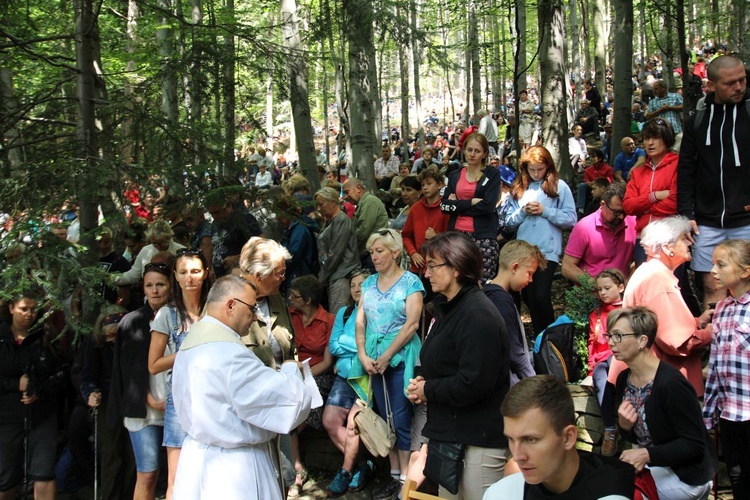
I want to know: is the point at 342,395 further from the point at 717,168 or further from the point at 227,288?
the point at 717,168

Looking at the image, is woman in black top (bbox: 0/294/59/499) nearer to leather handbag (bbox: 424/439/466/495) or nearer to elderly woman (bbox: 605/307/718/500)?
leather handbag (bbox: 424/439/466/495)

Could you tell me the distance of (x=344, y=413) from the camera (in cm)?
625

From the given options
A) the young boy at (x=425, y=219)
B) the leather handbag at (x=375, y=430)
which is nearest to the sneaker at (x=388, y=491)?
the leather handbag at (x=375, y=430)

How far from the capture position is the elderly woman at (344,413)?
6.12m

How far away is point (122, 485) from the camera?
6.17 m

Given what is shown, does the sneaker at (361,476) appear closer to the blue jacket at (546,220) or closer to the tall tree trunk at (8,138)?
the blue jacket at (546,220)

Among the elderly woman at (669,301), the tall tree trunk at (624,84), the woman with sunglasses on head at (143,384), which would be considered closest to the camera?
the elderly woman at (669,301)

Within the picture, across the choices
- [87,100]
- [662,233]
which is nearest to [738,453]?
[662,233]

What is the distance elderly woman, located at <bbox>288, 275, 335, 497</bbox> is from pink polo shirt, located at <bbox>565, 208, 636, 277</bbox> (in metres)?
2.55

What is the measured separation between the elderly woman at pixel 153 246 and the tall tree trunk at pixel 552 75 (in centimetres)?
593

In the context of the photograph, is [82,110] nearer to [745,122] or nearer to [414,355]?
[414,355]

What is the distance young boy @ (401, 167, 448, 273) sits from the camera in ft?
24.7

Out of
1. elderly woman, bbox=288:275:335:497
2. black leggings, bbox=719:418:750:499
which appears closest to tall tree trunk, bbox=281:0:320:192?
elderly woman, bbox=288:275:335:497

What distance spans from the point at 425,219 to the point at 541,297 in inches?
61.7
